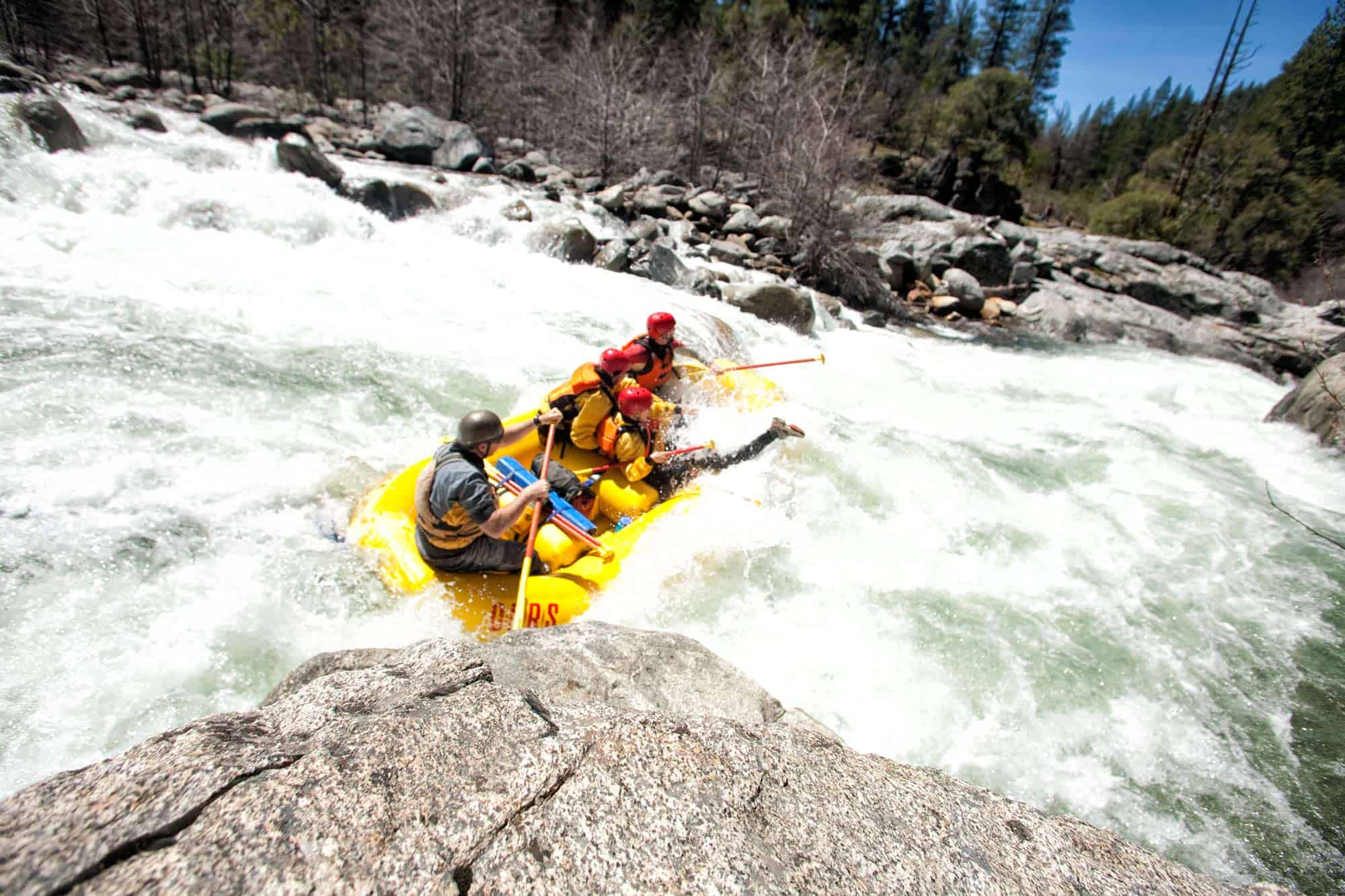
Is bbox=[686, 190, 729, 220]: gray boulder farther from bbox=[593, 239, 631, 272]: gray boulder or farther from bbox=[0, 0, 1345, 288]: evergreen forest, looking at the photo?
bbox=[593, 239, 631, 272]: gray boulder

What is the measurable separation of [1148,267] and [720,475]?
20.1 metres

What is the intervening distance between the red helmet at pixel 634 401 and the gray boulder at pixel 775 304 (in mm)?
6194

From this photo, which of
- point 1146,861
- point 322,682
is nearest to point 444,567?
point 322,682

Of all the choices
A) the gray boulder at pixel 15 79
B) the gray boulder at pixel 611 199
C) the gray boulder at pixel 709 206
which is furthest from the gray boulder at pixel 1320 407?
the gray boulder at pixel 15 79

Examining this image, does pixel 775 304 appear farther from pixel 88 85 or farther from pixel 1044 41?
pixel 1044 41

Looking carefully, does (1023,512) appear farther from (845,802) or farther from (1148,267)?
(1148,267)

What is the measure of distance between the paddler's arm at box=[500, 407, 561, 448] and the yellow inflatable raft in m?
0.17

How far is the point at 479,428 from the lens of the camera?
121 inches

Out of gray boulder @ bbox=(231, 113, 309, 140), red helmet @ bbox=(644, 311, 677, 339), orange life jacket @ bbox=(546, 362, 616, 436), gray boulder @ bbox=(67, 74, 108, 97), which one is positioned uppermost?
gray boulder @ bbox=(67, 74, 108, 97)

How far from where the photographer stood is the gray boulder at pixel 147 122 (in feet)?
35.2

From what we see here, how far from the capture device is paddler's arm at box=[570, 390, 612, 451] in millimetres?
4477

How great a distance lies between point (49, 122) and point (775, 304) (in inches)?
399

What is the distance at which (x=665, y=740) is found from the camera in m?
1.60

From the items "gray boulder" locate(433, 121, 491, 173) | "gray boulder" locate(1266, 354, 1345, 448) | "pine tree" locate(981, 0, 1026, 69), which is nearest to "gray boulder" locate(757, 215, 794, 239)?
"gray boulder" locate(433, 121, 491, 173)
